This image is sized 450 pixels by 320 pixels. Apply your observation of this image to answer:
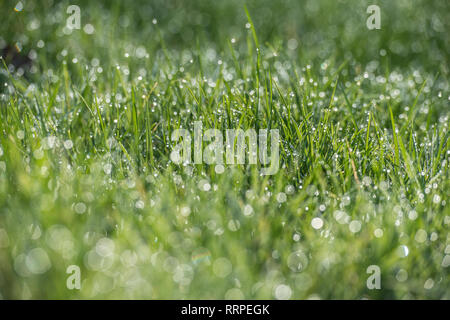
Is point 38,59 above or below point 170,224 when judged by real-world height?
above

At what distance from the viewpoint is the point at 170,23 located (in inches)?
111

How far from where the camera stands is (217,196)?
1.24m

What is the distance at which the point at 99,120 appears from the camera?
1.55 metres

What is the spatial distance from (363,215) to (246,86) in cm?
74

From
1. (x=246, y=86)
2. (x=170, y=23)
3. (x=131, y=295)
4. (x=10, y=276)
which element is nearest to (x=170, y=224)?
(x=131, y=295)

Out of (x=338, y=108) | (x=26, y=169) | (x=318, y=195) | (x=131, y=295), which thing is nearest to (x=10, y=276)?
(x=131, y=295)

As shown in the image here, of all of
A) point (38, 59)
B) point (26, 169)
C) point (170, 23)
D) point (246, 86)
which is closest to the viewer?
point (26, 169)

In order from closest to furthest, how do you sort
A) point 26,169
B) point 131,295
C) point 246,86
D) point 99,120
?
1. point 131,295
2. point 26,169
3. point 99,120
4. point 246,86

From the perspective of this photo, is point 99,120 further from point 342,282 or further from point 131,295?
point 342,282

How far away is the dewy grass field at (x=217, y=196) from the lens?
1029 mm

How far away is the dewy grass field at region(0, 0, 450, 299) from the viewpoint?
1029 millimetres

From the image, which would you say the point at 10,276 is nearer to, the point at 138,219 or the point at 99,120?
the point at 138,219

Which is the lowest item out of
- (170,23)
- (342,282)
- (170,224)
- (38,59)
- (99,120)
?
(342,282)

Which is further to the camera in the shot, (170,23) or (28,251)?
(170,23)
